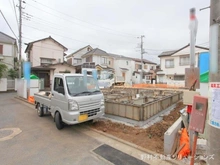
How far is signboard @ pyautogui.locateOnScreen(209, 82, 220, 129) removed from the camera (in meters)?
1.54

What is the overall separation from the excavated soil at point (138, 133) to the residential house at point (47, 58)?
56.5ft

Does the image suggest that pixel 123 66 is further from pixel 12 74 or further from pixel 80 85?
pixel 80 85

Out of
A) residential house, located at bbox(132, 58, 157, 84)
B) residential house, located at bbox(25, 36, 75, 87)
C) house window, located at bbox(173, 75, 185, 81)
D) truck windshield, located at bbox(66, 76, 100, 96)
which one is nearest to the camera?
truck windshield, located at bbox(66, 76, 100, 96)

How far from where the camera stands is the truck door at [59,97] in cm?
445

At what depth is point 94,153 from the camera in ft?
11.0

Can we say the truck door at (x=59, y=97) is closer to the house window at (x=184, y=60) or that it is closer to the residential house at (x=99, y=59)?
the residential house at (x=99, y=59)

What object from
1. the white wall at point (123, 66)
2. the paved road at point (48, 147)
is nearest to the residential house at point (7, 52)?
the paved road at point (48, 147)

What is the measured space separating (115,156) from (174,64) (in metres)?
24.2

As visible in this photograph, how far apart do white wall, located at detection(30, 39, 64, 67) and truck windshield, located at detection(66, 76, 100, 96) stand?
2028 centimetres

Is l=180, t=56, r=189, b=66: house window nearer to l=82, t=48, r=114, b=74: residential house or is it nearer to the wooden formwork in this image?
l=82, t=48, r=114, b=74: residential house

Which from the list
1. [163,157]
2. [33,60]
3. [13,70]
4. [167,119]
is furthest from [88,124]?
[33,60]

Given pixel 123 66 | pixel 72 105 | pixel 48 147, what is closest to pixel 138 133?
pixel 72 105

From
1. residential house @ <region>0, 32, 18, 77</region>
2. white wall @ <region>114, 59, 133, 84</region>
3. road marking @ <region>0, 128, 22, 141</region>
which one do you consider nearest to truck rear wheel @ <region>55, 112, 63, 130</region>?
road marking @ <region>0, 128, 22, 141</region>

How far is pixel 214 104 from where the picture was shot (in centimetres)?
157
